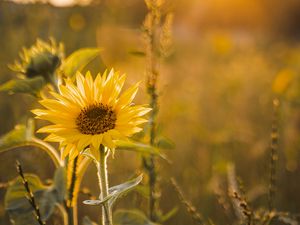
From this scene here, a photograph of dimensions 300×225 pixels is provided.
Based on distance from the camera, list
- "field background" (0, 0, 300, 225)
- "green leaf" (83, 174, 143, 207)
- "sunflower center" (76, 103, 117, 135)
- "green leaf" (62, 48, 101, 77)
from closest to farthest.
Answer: "green leaf" (83, 174, 143, 207) → "sunflower center" (76, 103, 117, 135) → "green leaf" (62, 48, 101, 77) → "field background" (0, 0, 300, 225)

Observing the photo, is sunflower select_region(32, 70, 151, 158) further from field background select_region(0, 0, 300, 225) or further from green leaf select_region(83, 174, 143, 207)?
field background select_region(0, 0, 300, 225)

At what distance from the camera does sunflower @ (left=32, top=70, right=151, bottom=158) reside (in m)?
0.91

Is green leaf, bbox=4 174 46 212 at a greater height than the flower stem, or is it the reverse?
the flower stem

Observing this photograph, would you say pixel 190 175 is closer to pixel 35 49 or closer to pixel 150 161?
pixel 150 161

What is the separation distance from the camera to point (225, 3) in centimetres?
1309

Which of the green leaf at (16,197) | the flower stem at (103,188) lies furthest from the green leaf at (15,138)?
the flower stem at (103,188)

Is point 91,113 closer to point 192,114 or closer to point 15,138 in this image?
point 15,138

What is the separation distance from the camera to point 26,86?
1072 millimetres

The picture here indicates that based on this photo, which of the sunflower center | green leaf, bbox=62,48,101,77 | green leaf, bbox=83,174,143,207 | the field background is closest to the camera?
green leaf, bbox=83,174,143,207

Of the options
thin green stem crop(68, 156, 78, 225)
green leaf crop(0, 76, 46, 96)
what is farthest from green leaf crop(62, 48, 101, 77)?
thin green stem crop(68, 156, 78, 225)

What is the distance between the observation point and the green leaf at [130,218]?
1.02 metres

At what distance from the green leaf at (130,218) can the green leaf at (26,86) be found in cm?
36

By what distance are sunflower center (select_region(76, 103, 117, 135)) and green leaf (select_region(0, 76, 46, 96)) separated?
0.17 m

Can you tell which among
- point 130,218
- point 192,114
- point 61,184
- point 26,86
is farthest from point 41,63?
point 192,114
